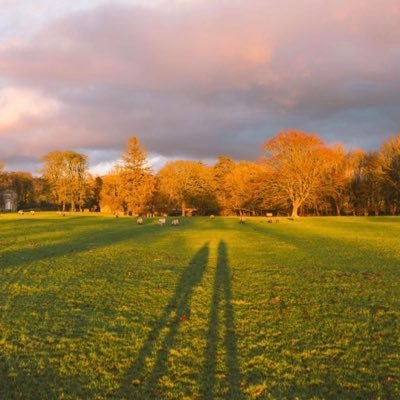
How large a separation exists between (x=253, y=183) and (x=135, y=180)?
22.3m

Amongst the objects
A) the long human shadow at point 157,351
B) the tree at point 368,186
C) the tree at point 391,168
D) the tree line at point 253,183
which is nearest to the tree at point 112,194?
the tree line at point 253,183

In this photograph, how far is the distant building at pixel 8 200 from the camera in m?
113

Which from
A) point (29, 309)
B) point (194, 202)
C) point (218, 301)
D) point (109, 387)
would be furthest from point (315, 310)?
point (194, 202)

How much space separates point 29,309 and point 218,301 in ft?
14.0

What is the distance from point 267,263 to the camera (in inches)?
642

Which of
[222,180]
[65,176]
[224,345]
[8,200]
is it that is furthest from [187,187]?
[224,345]

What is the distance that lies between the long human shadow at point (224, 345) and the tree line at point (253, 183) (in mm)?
51698

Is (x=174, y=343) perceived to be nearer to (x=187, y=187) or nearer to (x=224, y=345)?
(x=224, y=345)

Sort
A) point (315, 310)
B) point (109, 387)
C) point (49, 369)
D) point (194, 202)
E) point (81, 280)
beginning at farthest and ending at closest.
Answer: point (194, 202), point (81, 280), point (315, 310), point (49, 369), point (109, 387)

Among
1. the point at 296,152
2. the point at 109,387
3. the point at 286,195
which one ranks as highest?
the point at 296,152

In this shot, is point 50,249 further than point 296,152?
No

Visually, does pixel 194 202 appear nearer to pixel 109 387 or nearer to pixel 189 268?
pixel 189 268

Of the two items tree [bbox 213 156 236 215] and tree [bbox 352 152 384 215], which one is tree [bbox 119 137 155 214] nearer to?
tree [bbox 213 156 236 215]

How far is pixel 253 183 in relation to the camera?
3068 inches
